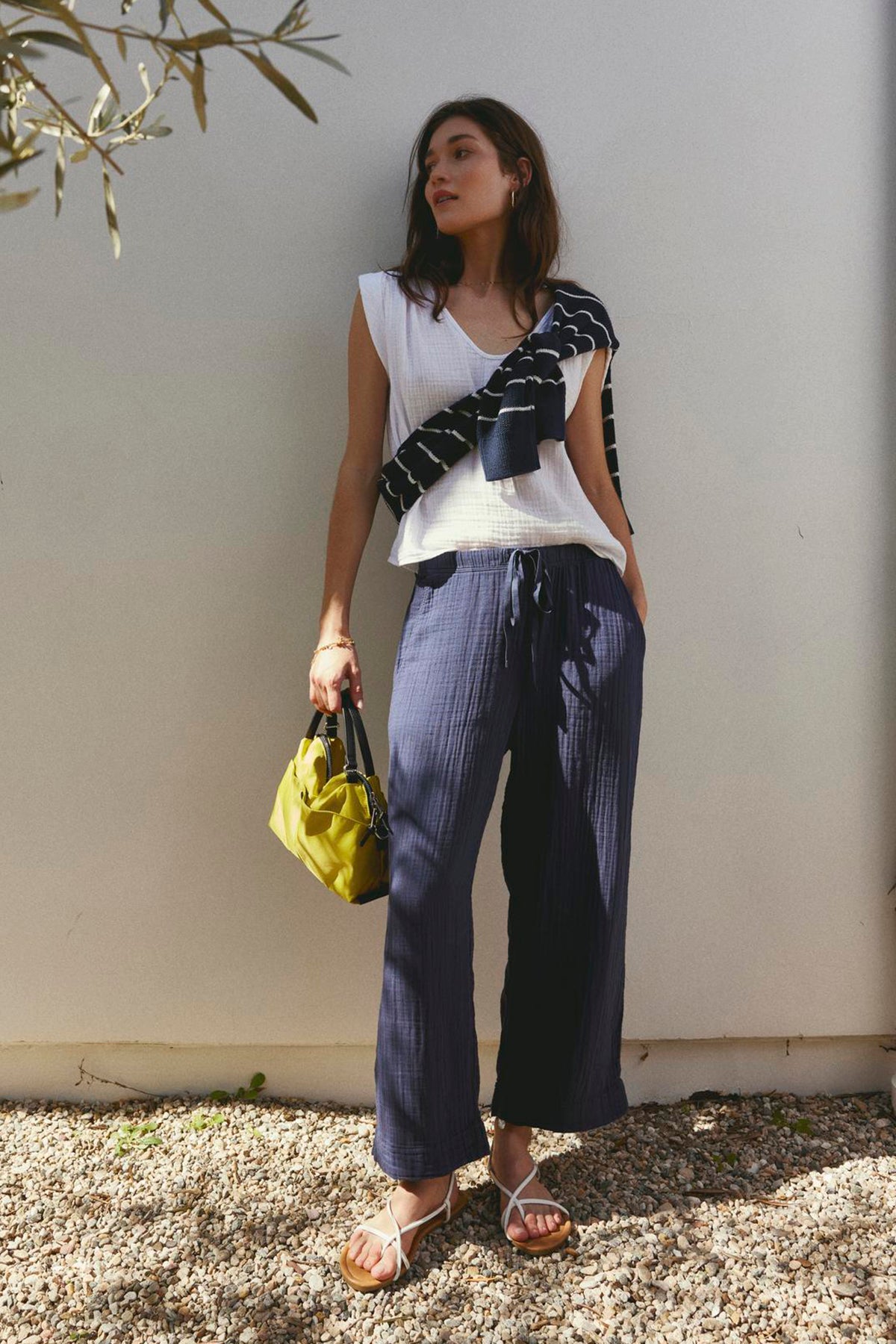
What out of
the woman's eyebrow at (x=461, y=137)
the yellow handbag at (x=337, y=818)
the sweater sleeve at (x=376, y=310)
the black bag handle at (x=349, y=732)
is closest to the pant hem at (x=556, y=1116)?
the yellow handbag at (x=337, y=818)

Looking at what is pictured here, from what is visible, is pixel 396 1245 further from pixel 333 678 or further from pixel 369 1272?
pixel 333 678

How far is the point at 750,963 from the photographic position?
229 cm

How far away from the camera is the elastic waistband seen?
5.83ft

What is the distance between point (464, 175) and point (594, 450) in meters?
A: 0.53

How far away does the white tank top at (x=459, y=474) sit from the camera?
1.78 metres

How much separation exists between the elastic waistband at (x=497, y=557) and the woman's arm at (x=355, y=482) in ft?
0.48

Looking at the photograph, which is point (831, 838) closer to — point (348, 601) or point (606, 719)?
point (606, 719)

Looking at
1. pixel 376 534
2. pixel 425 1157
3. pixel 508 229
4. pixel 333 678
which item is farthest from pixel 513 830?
pixel 508 229

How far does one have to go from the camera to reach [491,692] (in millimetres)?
1751

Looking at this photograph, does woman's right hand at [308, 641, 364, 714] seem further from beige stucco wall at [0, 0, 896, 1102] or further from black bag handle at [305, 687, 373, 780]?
beige stucco wall at [0, 0, 896, 1102]

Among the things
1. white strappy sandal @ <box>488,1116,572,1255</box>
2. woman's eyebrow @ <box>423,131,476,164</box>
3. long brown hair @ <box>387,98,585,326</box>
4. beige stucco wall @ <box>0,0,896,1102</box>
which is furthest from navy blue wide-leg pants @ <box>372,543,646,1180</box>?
woman's eyebrow @ <box>423,131,476,164</box>

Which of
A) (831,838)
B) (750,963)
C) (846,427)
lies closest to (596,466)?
(846,427)

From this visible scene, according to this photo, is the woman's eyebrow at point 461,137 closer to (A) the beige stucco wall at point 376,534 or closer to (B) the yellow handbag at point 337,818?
(A) the beige stucco wall at point 376,534

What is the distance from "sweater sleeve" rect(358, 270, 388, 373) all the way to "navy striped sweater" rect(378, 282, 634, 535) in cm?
16
